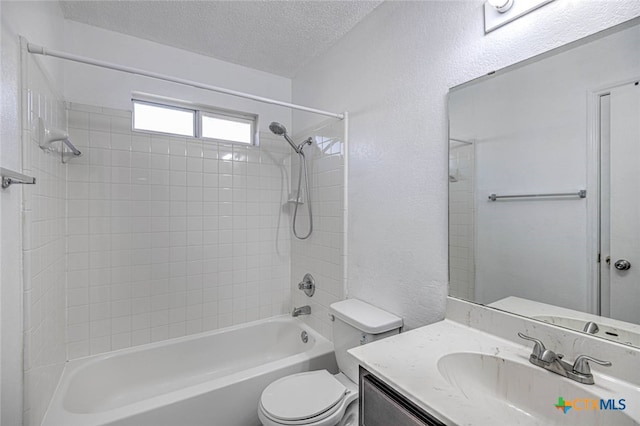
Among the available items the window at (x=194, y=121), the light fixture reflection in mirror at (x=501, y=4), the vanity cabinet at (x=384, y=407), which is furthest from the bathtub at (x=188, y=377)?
the light fixture reflection in mirror at (x=501, y=4)

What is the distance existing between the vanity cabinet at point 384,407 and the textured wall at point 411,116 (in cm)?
56

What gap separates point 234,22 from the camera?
1805 millimetres

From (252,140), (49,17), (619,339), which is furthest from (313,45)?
(619,339)

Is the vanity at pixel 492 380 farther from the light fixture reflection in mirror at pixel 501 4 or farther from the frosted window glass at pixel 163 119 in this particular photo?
the frosted window glass at pixel 163 119

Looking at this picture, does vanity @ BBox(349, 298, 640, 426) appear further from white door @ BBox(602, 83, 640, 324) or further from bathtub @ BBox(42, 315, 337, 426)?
bathtub @ BBox(42, 315, 337, 426)

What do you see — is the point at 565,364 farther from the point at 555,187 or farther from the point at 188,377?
the point at 188,377

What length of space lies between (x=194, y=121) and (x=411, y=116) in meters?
1.72

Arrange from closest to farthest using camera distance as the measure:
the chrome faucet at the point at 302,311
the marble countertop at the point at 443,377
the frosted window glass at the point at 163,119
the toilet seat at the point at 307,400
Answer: the marble countertop at the point at 443,377
the toilet seat at the point at 307,400
the frosted window glass at the point at 163,119
the chrome faucet at the point at 302,311

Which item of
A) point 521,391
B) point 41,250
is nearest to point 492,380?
point 521,391

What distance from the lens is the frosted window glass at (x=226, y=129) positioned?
232 centimetres

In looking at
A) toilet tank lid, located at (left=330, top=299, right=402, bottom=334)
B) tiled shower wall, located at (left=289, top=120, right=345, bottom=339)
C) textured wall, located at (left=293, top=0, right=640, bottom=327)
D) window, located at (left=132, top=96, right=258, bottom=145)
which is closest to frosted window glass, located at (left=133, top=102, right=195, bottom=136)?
window, located at (left=132, top=96, right=258, bottom=145)

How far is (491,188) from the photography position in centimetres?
114

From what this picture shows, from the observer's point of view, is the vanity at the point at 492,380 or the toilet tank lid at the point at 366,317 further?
the toilet tank lid at the point at 366,317

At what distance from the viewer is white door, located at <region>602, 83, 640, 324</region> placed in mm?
795
